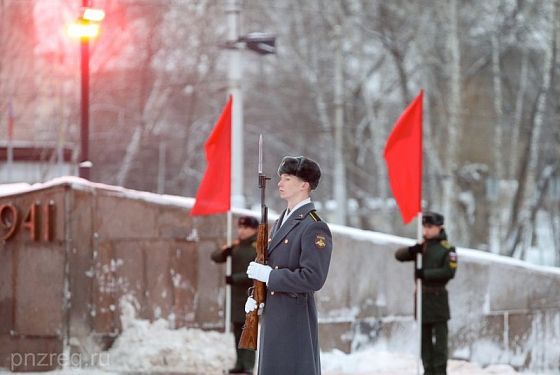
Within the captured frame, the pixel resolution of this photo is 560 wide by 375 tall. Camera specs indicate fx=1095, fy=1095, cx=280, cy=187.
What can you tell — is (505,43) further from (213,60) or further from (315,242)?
(315,242)

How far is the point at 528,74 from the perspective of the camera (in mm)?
28766

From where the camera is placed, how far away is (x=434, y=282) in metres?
10.4

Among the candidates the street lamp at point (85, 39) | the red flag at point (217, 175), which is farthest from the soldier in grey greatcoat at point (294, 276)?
the street lamp at point (85, 39)

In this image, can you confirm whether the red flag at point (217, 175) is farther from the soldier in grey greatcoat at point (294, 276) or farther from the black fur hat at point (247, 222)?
the soldier in grey greatcoat at point (294, 276)

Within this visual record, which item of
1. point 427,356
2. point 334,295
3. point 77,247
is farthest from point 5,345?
point 427,356

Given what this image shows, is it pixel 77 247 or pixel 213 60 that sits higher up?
pixel 213 60

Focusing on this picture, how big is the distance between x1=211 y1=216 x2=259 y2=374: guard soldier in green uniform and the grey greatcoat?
159 inches

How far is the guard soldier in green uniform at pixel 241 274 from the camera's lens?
35.7 ft

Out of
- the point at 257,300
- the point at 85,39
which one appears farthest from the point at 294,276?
the point at 85,39

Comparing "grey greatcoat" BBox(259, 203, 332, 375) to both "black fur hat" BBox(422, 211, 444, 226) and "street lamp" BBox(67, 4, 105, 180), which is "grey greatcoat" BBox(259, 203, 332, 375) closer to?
"black fur hat" BBox(422, 211, 444, 226)

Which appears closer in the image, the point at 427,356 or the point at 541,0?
the point at 427,356

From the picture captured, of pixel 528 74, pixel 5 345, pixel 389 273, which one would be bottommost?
pixel 5 345

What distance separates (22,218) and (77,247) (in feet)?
2.15

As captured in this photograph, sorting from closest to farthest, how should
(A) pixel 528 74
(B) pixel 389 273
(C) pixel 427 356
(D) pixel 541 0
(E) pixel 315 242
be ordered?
(E) pixel 315 242 < (C) pixel 427 356 < (B) pixel 389 273 < (D) pixel 541 0 < (A) pixel 528 74
